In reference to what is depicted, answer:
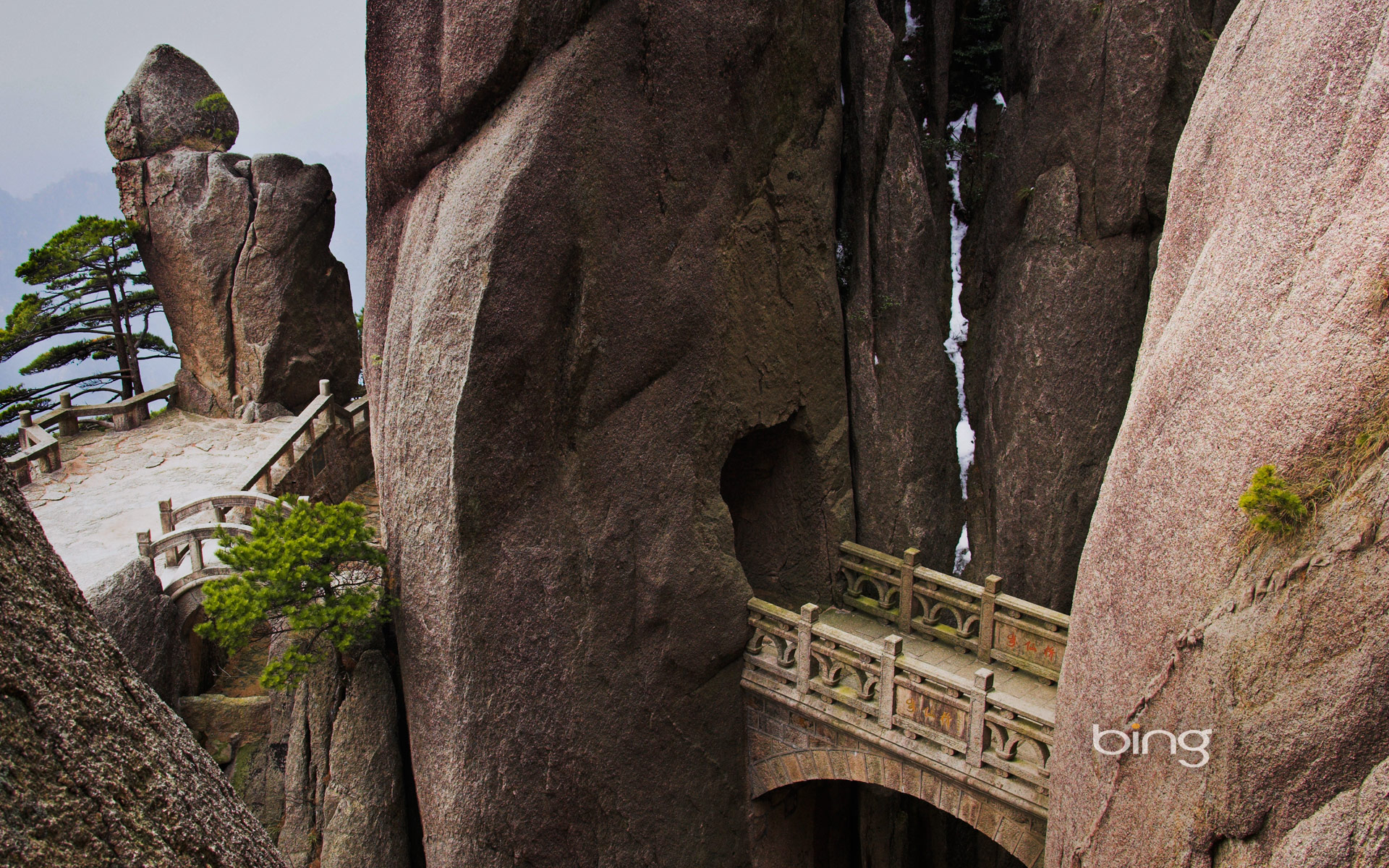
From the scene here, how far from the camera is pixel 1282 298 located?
305 inches

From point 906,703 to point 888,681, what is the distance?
36 cm

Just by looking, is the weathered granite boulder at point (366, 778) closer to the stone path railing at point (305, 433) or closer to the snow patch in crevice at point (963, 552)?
the stone path railing at point (305, 433)

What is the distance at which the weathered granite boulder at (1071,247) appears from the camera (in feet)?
50.8

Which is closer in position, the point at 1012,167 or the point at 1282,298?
the point at 1282,298

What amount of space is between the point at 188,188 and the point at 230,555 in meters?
14.4

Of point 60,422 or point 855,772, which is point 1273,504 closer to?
point 855,772

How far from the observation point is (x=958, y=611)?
1366 centimetres

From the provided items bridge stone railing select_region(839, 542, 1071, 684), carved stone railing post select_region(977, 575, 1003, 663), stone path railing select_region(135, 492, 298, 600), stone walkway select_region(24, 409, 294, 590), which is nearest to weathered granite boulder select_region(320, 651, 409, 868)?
stone path railing select_region(135, 492, 298, 600)

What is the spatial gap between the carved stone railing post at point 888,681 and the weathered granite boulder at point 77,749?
932 cm

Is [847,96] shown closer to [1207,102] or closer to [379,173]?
[1207,102]

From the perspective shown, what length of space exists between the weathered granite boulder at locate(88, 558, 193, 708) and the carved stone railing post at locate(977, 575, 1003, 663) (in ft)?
39.6

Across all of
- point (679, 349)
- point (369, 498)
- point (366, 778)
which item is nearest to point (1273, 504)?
point (679, 349)

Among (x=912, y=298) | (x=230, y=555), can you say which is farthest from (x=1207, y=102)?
(x=230, y=555)

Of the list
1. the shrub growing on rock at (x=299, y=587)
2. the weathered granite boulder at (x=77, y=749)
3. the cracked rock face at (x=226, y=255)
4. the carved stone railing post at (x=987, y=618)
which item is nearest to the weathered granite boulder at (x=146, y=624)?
the shrub growing on rock at (x=299, y=587)
